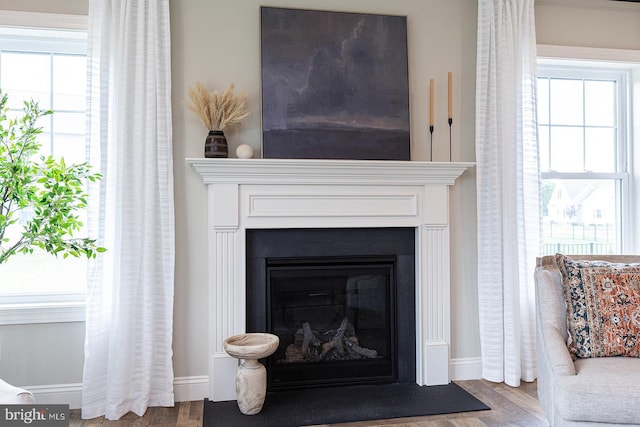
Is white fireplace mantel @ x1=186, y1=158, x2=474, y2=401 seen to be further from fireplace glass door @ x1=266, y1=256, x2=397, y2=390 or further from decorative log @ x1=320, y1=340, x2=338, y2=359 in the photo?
decorative log @ x1=320, y1=340, x2=338, y2=359

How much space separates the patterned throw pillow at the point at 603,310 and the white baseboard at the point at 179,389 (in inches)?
44.7

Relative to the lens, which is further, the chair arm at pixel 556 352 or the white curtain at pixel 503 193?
the white curtain at pixel 503 193

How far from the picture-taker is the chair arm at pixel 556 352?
2203 millimetres

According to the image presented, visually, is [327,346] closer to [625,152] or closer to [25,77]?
[25,77]

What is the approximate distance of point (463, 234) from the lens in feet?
11.3

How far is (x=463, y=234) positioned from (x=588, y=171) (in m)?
1.19

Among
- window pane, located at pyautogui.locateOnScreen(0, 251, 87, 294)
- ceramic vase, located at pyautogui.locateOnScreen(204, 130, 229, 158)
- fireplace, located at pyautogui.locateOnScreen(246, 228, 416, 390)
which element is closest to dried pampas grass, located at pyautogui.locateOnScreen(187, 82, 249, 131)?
A: ceramic vase, located at pyautogui.locateOnScreen(204, 130, 229, 158)

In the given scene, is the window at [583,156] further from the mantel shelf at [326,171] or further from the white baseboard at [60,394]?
the white baseboard at [60,394]

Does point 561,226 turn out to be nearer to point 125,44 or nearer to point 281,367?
point 281,367

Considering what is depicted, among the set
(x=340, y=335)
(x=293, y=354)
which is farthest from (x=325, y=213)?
(x=293, y=354)

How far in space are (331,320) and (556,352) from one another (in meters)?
1.42

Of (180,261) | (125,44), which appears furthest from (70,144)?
(180,261)

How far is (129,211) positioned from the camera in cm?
292

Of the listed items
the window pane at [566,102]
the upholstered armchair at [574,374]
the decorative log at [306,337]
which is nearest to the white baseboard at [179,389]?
the decorative log at [306,337]
